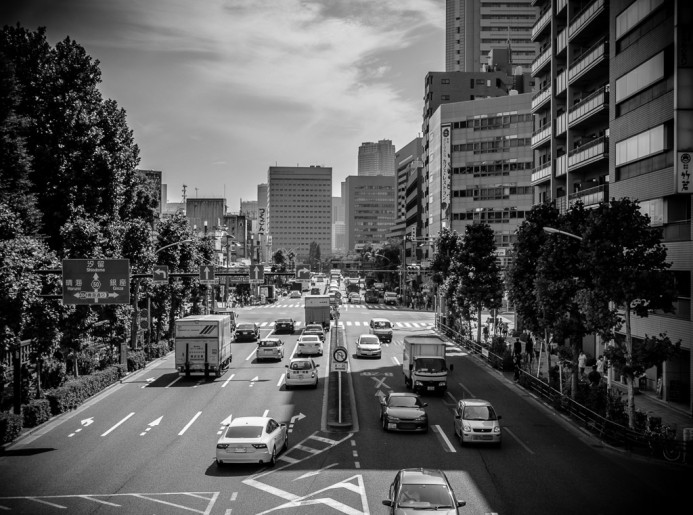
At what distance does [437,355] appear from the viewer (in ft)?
125

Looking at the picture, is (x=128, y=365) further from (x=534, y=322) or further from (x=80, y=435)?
(x=534, y=322)

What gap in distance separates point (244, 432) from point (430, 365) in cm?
1588

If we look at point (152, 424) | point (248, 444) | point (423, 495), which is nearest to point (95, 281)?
point (152, 424)

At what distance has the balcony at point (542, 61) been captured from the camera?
59162mm

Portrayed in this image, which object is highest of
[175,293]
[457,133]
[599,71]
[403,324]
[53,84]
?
[457,133]

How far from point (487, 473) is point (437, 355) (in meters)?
16.0

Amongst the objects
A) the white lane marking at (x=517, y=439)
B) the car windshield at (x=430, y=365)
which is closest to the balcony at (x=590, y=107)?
the car windshield at (x=430, y=365)

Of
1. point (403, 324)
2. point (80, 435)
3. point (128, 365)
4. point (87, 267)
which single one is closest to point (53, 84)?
point (87, 267)

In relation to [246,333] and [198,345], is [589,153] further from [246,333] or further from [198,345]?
[246,333]

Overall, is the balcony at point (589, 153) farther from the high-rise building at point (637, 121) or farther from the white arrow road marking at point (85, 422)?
the white arrow road marking at point (85, 422)

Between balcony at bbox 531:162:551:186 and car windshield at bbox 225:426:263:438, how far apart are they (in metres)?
43.4

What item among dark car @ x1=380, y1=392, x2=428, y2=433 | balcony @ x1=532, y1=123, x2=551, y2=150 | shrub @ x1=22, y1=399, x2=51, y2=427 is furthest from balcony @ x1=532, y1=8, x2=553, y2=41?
shrub @ x1=22, y1=399, x2=51, y2=427

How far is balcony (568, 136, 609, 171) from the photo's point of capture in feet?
151

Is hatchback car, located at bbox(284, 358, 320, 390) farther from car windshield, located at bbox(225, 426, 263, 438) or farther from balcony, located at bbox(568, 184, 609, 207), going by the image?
balcony, located at bbox(568, 184, 609, 207)
